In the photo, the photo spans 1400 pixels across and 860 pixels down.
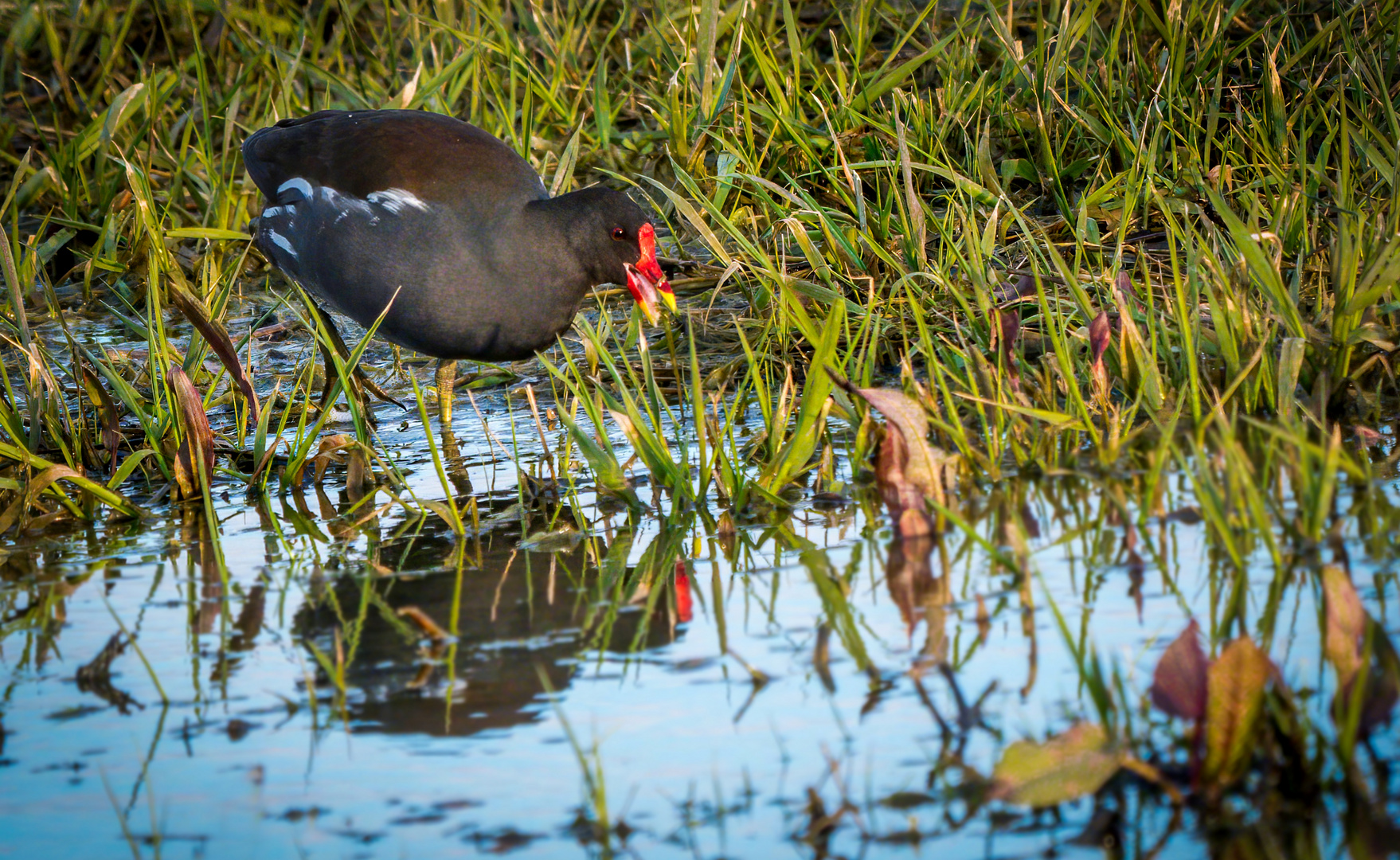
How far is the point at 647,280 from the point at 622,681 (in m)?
1.83

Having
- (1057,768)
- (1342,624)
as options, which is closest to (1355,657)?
(1342,624)

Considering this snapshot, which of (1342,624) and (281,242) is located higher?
(281,242)

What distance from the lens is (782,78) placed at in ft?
15.1

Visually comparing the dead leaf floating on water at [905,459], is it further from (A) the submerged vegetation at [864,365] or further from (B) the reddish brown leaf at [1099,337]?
(B) the reddish brown leaf at [1099,337]

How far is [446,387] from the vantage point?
391 centimetres

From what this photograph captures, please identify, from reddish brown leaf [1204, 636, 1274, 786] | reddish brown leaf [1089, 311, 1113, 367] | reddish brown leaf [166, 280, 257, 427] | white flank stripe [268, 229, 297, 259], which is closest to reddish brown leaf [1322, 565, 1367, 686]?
reddish brown leaf [1204, 636, 1274, 786]

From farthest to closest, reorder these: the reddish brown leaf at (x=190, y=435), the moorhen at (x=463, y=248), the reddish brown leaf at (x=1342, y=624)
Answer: the moorhen at (x=463, y=248)
the reddish brown leaf at (x=190, y=435)
the reddish brown leaf at (x=1342, y=624)

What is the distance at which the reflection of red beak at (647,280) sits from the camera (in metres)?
3.70

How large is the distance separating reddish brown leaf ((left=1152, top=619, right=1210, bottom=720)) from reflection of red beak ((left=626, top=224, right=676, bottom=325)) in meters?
2.13

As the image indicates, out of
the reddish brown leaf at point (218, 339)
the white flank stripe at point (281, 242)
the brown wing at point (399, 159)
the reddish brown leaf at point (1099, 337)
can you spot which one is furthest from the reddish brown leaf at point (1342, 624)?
the white flank stripe at point (281, 242)

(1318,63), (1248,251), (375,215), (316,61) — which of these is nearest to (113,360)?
(375,215)

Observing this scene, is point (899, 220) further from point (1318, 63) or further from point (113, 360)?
point (113, 360)

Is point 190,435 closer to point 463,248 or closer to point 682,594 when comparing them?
point 463,248

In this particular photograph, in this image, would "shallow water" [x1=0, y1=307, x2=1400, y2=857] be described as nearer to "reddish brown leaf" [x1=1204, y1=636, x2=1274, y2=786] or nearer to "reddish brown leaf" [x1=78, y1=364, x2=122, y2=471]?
"reddish brown leaf" [x1=1204, y1=636, x2=1274, y2=786]
